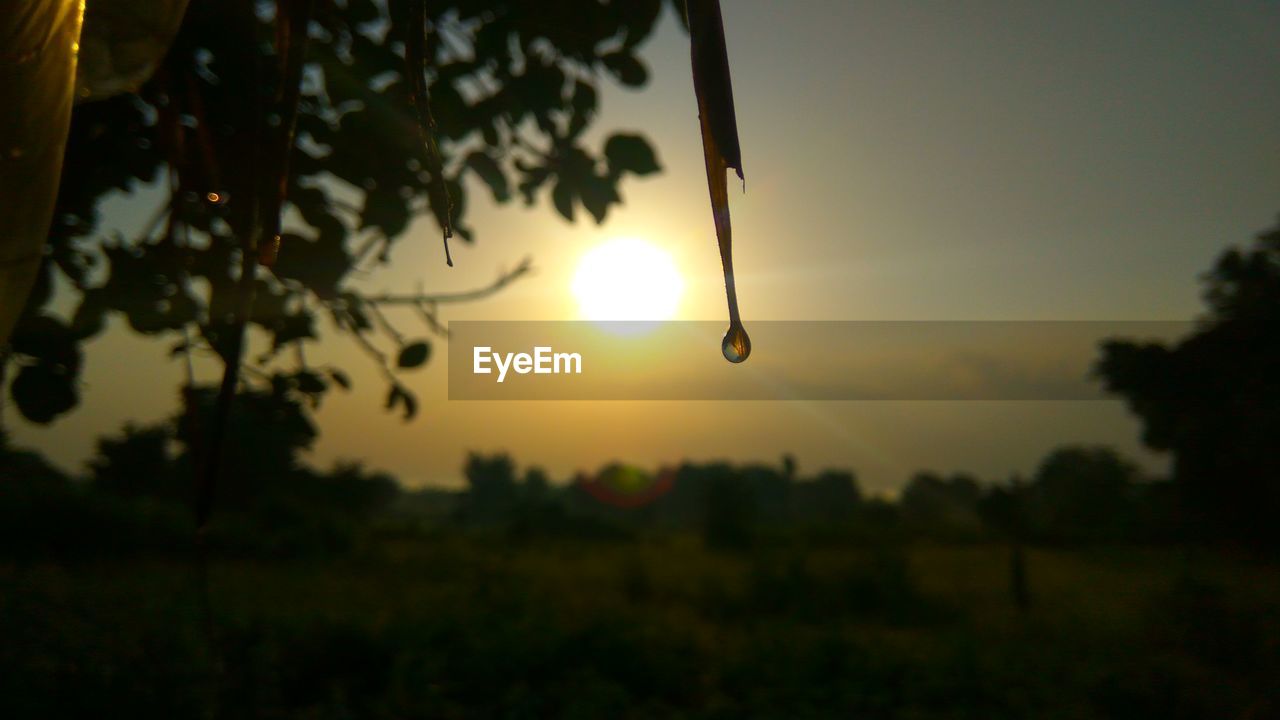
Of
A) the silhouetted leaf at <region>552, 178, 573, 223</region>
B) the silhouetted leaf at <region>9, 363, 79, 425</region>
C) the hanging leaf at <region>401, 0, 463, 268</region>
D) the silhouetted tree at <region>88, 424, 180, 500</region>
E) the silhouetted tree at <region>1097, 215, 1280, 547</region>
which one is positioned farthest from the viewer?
the silhouetted tree at <region>1097, 215, 1280, 547</region>

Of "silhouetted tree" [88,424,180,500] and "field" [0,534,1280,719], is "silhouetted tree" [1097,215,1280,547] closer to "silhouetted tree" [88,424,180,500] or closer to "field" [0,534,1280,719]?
"field" [0,534,1280,719]

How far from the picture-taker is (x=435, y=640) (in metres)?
7.45

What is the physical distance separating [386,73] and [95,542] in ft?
53.7

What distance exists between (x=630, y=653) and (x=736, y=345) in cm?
689

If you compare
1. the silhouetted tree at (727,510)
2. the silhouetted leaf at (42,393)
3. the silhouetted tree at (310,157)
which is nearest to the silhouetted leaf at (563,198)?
the silhouetted tree at (310,157)

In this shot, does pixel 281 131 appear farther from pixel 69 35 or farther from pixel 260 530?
pixel 260 530

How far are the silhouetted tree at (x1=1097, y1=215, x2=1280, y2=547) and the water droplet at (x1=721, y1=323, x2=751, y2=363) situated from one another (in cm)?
601

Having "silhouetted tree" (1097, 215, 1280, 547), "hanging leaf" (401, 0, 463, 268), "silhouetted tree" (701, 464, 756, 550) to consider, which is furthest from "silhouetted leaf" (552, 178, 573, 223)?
"silhouetted tree" (701, 464, 756, 550)

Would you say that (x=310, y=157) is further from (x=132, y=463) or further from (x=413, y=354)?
(x=132, y=463)

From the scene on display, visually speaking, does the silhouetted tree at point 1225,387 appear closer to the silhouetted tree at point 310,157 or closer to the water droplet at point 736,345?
the silhouetted tree at point 310,157

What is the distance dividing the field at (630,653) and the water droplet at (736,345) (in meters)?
0.87

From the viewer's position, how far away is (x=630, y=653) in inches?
289

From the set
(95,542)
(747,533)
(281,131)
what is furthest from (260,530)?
(281,131)

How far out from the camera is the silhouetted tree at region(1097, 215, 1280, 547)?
19.6 ft
